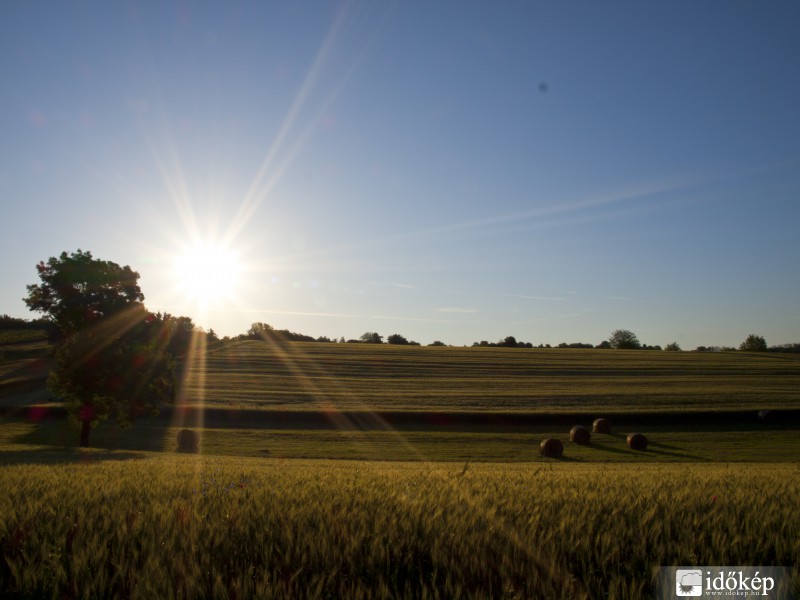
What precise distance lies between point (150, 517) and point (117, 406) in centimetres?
3324

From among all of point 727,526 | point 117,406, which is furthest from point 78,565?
Answer: point 117,406

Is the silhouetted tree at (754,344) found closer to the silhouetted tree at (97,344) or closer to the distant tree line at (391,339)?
the distant tree line at (391,339)

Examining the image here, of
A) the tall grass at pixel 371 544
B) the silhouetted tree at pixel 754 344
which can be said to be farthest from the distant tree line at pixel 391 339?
the tall grass at pixel 371 544

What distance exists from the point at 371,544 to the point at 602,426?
3884 centimetres

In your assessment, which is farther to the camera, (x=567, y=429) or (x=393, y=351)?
(x=393, y=351)

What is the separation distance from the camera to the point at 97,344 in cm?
3356

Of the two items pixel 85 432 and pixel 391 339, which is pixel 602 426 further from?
pixel 391 339

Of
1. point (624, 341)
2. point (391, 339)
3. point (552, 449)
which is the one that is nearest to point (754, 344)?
point (624, 341)

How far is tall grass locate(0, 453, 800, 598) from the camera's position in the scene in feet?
10.6

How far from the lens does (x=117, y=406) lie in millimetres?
34312

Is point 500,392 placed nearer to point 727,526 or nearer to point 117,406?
point 117,406

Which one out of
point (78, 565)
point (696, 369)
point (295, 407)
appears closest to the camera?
point (78, 565)

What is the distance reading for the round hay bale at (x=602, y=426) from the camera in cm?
3947

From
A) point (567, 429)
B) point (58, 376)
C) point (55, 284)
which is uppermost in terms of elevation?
point (55, 284)
